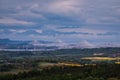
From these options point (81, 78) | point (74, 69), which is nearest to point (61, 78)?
point (81, 78)

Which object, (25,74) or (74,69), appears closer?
(25,74)

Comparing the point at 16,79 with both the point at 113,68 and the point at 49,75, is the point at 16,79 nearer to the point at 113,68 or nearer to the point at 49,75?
the point at 49,75

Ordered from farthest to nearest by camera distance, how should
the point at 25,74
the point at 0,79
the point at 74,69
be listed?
the point at 74,69 < the point at 25,74 < the point at 0,79

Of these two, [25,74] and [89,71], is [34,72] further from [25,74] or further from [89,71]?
[89,71]

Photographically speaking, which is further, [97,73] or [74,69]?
[74,69]

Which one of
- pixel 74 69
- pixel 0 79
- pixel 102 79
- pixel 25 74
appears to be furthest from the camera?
pixel 74 69

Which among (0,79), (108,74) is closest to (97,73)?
(108,74)
